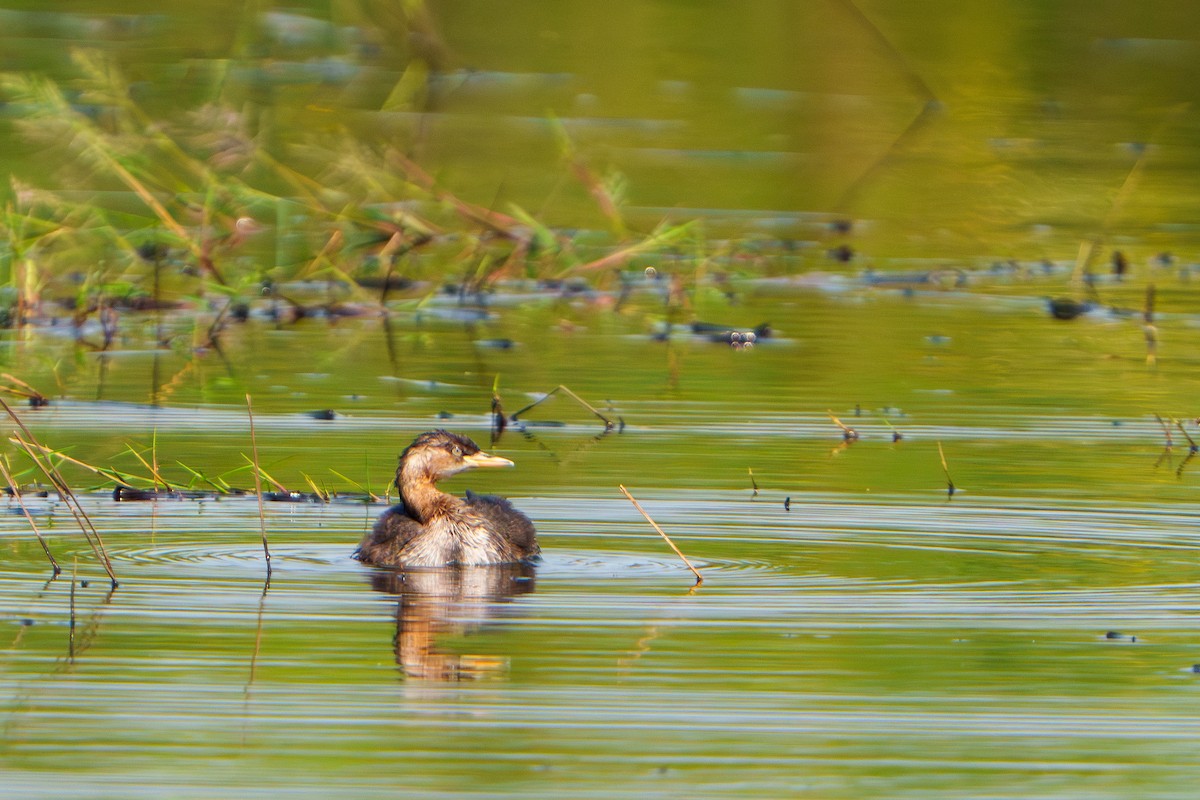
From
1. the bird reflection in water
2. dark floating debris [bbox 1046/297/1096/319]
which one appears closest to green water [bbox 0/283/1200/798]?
the bird reflection in water

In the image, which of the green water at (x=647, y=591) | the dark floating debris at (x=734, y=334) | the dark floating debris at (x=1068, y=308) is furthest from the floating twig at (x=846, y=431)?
the dark floating debris at (x=1068, y=308)

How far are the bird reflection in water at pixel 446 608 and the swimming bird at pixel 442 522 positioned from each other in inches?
2.4

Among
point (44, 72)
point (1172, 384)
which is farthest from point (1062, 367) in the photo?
Answer: point (44, 72)

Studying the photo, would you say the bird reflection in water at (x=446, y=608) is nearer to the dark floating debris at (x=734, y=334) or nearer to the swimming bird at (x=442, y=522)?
the swimming bird at (x=442, y=522)

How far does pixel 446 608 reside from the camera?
348 inches

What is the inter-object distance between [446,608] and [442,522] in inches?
43.4

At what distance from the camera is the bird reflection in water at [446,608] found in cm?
771

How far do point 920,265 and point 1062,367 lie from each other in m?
4.18

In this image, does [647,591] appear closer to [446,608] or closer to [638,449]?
[446,608]

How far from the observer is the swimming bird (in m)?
A: 9.72

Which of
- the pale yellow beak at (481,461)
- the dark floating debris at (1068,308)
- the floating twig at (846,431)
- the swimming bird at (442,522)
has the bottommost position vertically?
the swimming bird at (442,522)

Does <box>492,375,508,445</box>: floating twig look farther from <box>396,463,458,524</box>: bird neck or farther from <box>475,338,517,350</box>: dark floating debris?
<box>475,338,517,350</box>: dark floating debris

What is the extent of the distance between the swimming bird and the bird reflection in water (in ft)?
0.20

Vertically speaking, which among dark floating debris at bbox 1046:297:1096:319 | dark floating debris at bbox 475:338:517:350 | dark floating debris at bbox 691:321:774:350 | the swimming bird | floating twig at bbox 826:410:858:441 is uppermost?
dark floating debris at bbox 1046:297:1096:319
